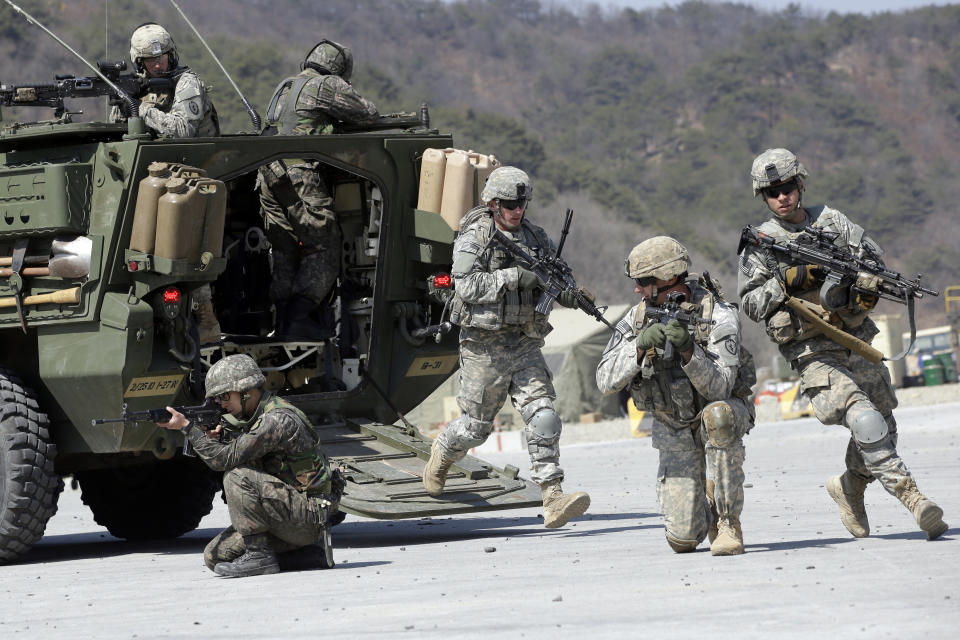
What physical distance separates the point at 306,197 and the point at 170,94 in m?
1.09

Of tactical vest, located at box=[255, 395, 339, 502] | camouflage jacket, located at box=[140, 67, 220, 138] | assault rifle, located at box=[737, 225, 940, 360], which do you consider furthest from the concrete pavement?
camouflage jacket, located at box=[140, 67, 220, 138]

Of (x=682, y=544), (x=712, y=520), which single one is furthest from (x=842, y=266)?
(x=682, y=544)

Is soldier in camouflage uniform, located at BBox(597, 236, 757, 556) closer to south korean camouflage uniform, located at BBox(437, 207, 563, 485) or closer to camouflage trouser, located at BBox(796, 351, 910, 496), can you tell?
camouflage trouser, located at BBox(796, 351, 910, 496)

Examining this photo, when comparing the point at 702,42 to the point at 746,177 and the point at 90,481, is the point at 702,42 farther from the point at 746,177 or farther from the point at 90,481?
the point at 90,481

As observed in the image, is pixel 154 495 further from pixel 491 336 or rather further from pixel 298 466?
pixel 298 466

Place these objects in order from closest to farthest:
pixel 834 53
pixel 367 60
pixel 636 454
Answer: pixel 636 454, pixel 367 60, pixel 834 53

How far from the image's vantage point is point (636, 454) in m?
19.1

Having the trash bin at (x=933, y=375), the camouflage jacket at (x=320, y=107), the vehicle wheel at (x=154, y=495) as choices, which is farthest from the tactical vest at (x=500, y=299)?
the trash bin at (x=933, y=375)

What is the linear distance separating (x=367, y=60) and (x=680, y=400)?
8115 centimetres

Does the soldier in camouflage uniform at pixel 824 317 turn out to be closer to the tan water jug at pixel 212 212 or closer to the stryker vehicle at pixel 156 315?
the stryker vehicle at pixel 156 315

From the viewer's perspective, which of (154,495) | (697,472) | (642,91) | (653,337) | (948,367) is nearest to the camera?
(653,337)

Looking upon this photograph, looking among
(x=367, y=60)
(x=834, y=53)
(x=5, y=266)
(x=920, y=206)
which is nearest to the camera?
(x=5, y=266)

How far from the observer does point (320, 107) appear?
10992 mm

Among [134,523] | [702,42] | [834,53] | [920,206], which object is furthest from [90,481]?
[702,42]
